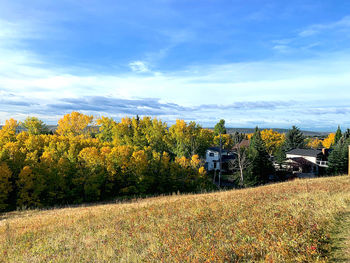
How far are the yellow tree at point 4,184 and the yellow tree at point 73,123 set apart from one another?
127ft

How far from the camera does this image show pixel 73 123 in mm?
75625

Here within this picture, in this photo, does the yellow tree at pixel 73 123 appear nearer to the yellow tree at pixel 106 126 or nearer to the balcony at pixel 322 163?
the yellow tree at pixel 106 126

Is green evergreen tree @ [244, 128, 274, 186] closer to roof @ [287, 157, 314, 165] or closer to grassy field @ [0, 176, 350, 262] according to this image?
roof @ [287, 157, 314, 165]

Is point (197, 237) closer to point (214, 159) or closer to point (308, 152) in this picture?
point (214, 159)

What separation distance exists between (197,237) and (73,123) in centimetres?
7544

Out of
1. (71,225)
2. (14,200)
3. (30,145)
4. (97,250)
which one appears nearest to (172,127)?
(30,145)

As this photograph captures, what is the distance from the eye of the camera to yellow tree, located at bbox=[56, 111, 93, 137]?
74625mm

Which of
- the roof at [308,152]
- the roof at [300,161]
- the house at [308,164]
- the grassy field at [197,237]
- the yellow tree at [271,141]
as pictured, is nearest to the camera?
the grassy field at [197,237]

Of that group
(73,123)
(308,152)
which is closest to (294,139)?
(308,152)

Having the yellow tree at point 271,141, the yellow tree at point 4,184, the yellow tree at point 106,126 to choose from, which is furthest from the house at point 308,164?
the yellow tree at point 4,184

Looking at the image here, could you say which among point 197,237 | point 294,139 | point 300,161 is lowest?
point 300,161

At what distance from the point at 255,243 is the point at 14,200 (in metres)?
41.1

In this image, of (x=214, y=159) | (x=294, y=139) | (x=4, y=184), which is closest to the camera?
(x=4, y=184)

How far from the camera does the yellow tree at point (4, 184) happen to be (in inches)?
1323
